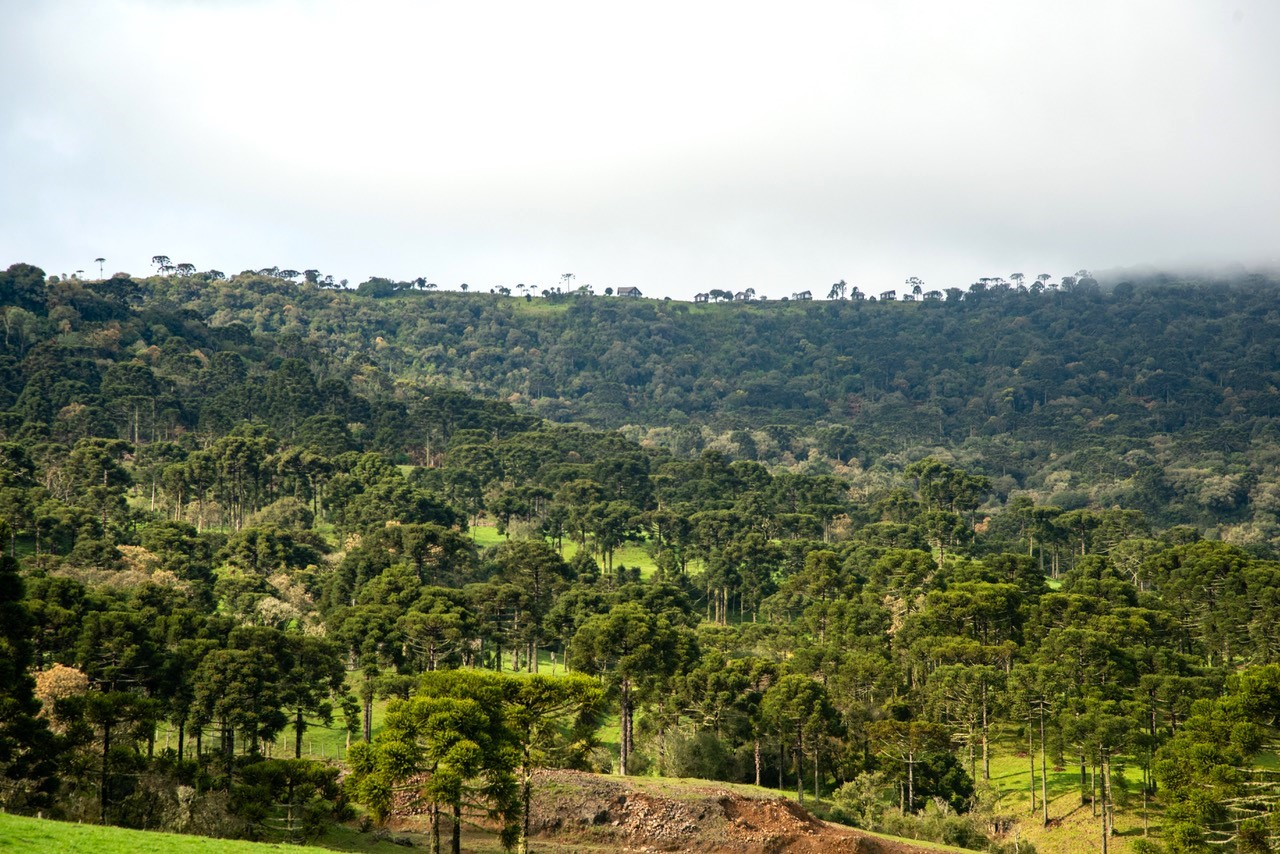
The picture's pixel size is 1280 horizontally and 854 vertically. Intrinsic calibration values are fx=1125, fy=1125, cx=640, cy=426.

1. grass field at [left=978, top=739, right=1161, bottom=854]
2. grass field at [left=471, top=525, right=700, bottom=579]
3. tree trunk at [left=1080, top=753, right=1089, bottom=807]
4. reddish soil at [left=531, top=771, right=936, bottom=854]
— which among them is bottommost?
grass field at [left=978, top=739, right=1161, bottom=854]

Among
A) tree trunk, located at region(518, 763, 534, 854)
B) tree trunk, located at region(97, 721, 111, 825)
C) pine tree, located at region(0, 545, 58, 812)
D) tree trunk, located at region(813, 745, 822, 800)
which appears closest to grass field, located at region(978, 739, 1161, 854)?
tree trunk, located at region(813, 745, 822, 800)

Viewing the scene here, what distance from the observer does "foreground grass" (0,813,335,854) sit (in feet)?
94.6

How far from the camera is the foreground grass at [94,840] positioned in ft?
94.6

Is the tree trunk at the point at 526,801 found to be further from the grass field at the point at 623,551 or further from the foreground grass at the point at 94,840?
the grass field at the point at 623,551

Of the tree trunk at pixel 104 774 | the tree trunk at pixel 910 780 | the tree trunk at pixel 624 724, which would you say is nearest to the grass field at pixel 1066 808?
the tree trunk at pixel 910 780

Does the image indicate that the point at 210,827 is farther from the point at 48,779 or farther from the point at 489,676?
the point at 489,676

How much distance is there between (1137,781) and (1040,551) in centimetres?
6565

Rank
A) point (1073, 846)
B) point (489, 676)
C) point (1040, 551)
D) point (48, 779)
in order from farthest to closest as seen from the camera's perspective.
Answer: point (1040, 551) → point (1073, 846) → point (489, 676) → point (48, 779)

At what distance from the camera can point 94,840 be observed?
30.4 meters

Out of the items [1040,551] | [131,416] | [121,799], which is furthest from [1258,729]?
[131,416]

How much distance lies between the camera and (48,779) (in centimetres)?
3975

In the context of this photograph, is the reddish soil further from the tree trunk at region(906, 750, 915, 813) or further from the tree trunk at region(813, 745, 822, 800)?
the tree trunk at region(906, 750, 915, 813)

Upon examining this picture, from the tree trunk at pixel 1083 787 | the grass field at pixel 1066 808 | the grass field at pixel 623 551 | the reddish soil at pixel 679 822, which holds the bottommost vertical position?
the grass field at pixel 1066 808

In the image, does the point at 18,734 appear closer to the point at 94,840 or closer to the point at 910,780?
the point at 94,840
